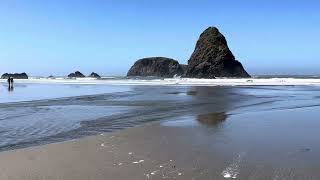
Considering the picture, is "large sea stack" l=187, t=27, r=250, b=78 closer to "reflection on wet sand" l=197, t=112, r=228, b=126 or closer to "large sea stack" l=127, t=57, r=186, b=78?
"large sea stack" l=127, t=57, r=186, b=78

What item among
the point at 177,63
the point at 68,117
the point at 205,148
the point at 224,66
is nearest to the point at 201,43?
the point at 224,66

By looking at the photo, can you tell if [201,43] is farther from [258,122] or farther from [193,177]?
[193,177]

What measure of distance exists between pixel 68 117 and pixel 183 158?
8447mm

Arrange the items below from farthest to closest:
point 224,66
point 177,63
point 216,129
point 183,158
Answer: point 177,63 → point 224,66 → point 216,129 → point 183,158

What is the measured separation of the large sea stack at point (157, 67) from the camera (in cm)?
13438

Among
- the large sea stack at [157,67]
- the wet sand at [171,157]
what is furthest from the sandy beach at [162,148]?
the large sea stack at [157,67]

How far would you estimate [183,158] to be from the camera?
7.64 m

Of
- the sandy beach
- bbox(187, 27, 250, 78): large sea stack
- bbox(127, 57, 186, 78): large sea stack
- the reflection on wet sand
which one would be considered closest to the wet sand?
the sandy beach

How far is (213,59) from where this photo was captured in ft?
301

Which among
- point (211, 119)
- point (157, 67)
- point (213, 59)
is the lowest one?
point (211, 119)

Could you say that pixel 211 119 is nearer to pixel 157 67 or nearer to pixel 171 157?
pixel 171 157

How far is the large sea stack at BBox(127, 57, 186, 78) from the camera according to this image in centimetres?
13438

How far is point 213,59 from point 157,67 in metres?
48.0

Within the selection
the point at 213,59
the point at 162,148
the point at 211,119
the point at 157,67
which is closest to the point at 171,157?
the point at 162,148
